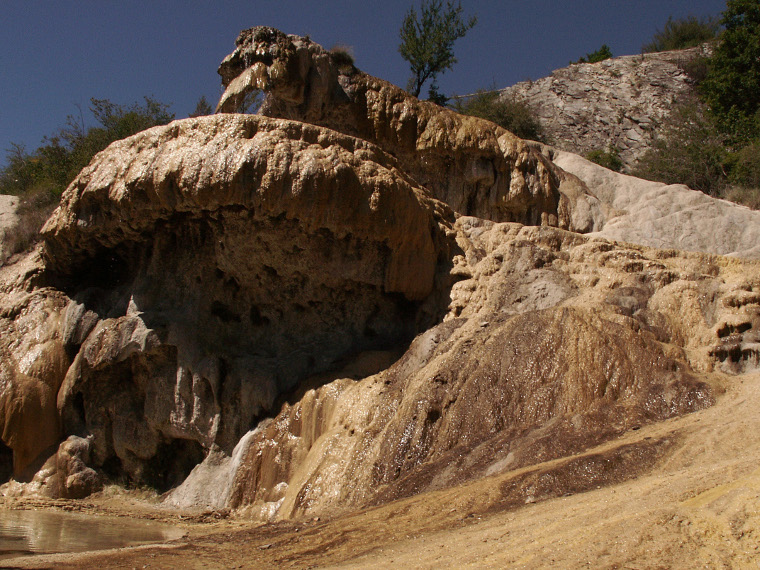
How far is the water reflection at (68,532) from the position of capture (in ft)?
20.0

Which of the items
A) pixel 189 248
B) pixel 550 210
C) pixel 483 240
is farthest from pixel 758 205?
pixel 189 248

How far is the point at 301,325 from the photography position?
10.9 metres

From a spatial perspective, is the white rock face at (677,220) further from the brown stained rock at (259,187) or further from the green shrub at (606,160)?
the green shrub at (606,160)

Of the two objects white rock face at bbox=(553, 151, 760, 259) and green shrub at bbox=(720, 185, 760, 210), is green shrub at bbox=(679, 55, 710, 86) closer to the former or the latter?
green shrub at bbox=(720, 185, 760, 210)

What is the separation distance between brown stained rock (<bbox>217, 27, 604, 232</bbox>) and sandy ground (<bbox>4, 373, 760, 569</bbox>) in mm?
8688

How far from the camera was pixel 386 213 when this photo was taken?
9.86 m

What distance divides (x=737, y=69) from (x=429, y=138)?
1568 centimetres

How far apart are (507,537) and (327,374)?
233 inches

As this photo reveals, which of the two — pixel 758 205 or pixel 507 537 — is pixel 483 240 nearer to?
pixel 507 537

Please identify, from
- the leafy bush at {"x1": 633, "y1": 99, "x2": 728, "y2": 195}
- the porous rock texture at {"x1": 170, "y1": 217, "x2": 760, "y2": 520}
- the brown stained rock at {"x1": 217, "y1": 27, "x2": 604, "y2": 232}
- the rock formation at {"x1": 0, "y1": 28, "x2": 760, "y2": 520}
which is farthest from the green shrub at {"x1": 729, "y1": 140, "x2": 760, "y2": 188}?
the porous rock texture at {"x1": 170, "y1": 217, "x2": 760, "y2": 520}

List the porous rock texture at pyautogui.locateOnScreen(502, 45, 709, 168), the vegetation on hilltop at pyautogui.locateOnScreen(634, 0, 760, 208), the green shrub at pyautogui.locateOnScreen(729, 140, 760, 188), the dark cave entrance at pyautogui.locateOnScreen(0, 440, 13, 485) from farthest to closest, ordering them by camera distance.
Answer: the porous rock texture at pyautogui.locateOnScreen(502, 45, 709, 168) < the vegetation on hilltop at pyautogui.locateOnScreen(634, 0, 760, 208) < the green shrub at pyautogui.locateOnScreen(729, 140, 760, 188) < the dark cave entrance at pyautogui.locateOnScreen(0, 440, 13, 485)

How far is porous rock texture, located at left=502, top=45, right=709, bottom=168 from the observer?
93.1 ft

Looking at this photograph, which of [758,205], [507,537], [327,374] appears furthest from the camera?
[758,205]

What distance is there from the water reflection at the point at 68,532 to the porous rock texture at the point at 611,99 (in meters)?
23.4
